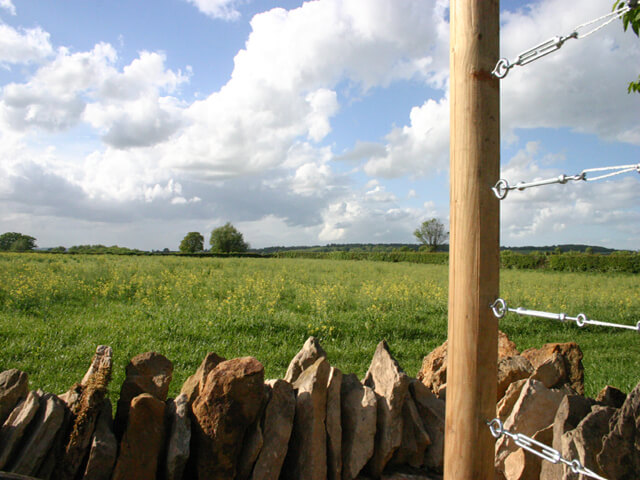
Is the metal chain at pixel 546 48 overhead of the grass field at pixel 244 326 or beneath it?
overhead

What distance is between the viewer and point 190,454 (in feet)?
8.02

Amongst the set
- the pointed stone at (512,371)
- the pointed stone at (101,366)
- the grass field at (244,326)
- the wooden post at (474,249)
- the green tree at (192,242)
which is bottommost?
the grass field at (244,326)

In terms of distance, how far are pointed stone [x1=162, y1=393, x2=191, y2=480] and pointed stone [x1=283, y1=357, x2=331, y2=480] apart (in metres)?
0.62

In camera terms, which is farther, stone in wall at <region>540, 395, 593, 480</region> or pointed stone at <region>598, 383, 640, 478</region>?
stone in wall at <region>540, 395, 593, 480</region>

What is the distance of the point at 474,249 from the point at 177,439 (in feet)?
6.03

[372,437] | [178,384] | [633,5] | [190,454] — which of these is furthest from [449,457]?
[178,384]

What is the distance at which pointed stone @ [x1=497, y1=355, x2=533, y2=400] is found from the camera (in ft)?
10.1

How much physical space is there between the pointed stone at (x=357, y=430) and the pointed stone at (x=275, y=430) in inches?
14.6

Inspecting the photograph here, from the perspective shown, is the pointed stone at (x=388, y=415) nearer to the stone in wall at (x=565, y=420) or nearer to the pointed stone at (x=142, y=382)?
the stone in wall at (x=565, y=420)

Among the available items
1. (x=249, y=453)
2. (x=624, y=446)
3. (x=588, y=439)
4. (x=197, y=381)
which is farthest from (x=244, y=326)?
(x=624, y=446)

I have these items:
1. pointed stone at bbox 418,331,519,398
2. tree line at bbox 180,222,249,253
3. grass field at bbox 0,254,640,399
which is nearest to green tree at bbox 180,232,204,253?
tree line at bbox 180,222,249,253

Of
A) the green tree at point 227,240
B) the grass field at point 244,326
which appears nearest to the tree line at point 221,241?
the green tree at point 227,240

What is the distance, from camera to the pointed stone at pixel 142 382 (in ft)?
8.41

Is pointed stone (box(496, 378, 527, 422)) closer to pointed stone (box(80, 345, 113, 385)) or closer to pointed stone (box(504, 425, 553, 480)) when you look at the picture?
pointed stone (box(504, 425, 553, 480))
